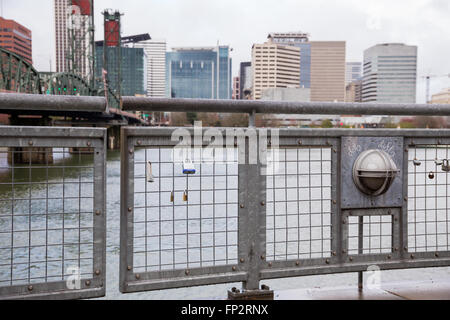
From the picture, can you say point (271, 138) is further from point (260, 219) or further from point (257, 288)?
point (257, 288)

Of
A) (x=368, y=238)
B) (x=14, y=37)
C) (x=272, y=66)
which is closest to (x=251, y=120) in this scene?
(x=368, y=238)

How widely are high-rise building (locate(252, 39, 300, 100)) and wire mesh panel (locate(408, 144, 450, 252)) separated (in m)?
145

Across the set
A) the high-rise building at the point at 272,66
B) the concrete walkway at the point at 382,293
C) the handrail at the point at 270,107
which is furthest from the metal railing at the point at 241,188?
the high-rise building at the point at 272,66

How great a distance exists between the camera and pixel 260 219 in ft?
11.6

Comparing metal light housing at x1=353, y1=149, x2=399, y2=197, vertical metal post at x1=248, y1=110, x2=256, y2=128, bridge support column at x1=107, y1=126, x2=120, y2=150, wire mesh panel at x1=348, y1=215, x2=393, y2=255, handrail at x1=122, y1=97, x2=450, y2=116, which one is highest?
bridge support column at x1=107, y1=126, x2=120, y2=150

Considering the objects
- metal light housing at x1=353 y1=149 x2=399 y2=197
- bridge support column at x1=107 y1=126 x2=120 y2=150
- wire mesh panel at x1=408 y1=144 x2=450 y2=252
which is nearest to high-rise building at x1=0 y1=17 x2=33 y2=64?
bridge support column at x1=107 y1=126 x2=120 y2=150

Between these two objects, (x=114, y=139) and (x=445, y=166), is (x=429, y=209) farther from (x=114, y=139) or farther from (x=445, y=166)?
(x=114, y=139)

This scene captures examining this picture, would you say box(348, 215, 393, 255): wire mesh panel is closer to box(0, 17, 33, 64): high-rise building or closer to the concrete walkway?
the concrete walkway

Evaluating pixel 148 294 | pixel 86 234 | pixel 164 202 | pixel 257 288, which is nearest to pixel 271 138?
pixel 257 288

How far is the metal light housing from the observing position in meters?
3.68

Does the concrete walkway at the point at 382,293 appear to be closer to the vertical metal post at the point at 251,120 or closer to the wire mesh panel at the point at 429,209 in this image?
the wire mesh panel at the point at 429,209

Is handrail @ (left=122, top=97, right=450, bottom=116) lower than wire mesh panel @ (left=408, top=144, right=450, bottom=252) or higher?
higher

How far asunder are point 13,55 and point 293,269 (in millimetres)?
50688

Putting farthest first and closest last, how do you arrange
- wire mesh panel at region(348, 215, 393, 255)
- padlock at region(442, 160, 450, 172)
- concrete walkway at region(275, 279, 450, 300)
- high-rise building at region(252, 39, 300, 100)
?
high-rise building at region(252, 39, 300, 100) → padlock at region(442, 160, 450, 172) → wire mesh panel at region(348, 215, 393, 255) → concrete walkway at region(275, 279, 450, 300)
